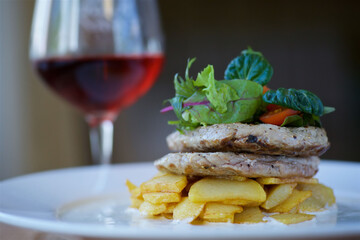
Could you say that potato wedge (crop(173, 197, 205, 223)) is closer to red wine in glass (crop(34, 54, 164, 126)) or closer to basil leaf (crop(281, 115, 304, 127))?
basil leaf (crop(281, 115, 304, 127))

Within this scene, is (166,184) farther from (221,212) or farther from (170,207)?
(221,212)

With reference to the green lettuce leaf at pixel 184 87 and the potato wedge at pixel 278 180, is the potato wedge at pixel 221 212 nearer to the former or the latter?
the potato wedge at pixel 278 180

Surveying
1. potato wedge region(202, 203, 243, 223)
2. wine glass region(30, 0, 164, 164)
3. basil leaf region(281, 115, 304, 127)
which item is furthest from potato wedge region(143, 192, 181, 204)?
wine glass region(30, 0, 164, 164)

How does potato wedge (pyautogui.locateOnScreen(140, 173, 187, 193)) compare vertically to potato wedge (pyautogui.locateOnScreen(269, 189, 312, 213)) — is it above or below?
above

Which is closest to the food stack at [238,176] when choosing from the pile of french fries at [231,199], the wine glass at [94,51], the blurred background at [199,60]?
the pile of french fries at [231,199]

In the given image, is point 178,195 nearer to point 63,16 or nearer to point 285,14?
point 63,16

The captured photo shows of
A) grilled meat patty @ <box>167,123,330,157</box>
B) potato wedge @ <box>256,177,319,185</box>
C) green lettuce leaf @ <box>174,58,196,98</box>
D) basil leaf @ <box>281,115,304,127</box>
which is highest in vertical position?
green lettuce leaf @ <box>174,58,196,98</box>

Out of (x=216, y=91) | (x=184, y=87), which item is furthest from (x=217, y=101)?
(x=184, y=87)
